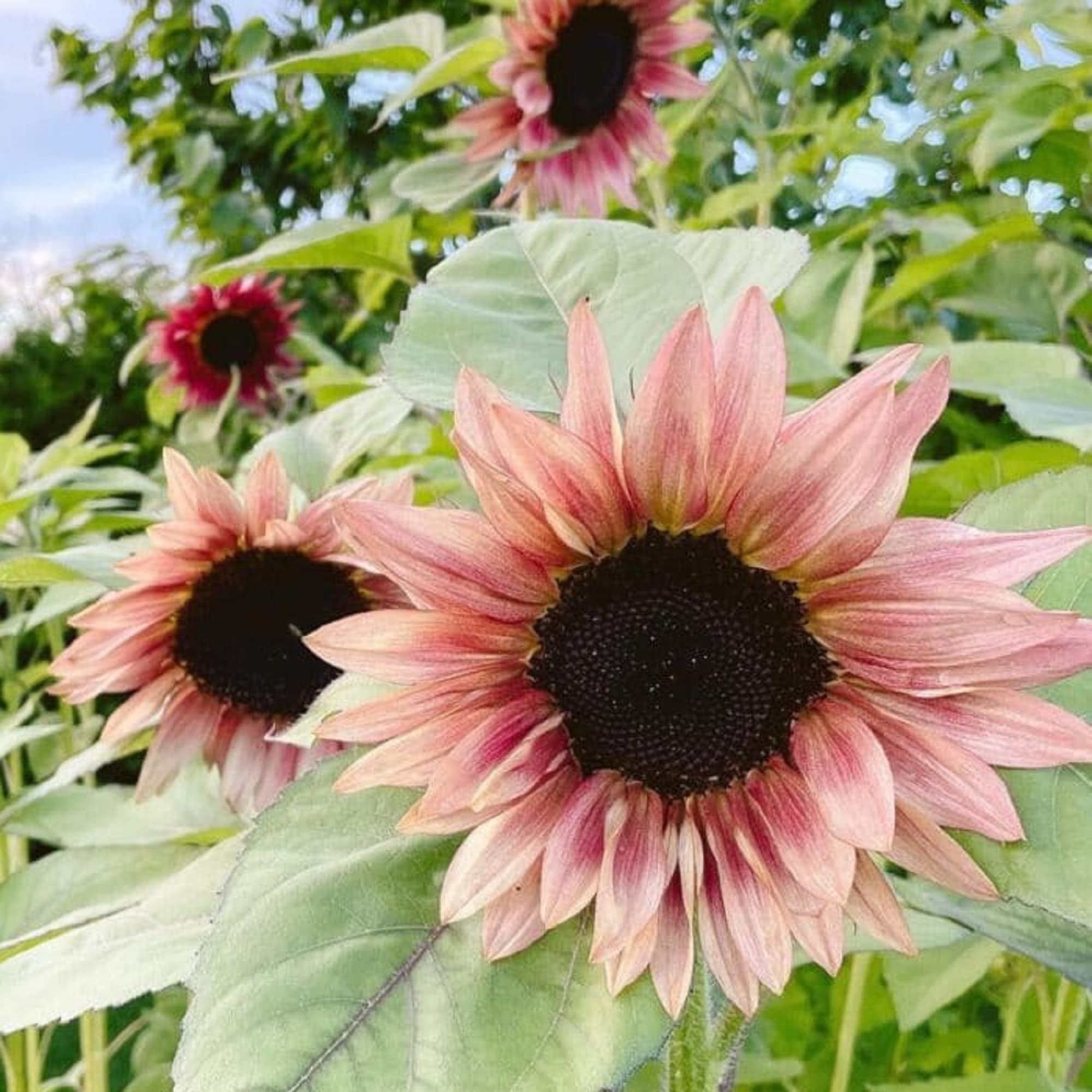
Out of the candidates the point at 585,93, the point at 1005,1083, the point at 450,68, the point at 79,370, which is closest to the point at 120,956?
the point at 1005,1083

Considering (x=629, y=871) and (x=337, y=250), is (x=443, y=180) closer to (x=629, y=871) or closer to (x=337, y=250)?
(x=337, y=250)

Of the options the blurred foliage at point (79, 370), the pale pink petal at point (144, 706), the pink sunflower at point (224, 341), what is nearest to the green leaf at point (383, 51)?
the pale pink petal at point (144, 706)

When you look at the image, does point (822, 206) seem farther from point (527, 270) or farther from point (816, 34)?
point (527, 270)

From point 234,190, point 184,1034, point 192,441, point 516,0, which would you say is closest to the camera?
point 184,1034

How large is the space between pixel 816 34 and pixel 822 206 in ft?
3.08

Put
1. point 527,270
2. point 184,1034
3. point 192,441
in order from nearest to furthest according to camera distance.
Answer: point 184,1034, point 527,270, point 192,441

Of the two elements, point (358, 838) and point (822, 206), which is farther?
point (822, 206)

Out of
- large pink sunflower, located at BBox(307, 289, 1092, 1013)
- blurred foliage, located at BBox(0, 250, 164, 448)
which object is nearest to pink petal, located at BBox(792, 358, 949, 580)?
large pink sunflower, located at BBox(307, 289, 1092, 1013)

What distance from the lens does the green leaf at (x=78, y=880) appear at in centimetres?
58

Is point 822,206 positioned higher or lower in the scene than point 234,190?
higher

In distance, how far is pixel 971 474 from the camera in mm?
601

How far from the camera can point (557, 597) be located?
377mm

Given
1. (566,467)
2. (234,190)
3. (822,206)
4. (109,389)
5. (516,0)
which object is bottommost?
(109,389)

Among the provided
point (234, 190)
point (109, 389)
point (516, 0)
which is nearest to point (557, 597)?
point (516, 0)
